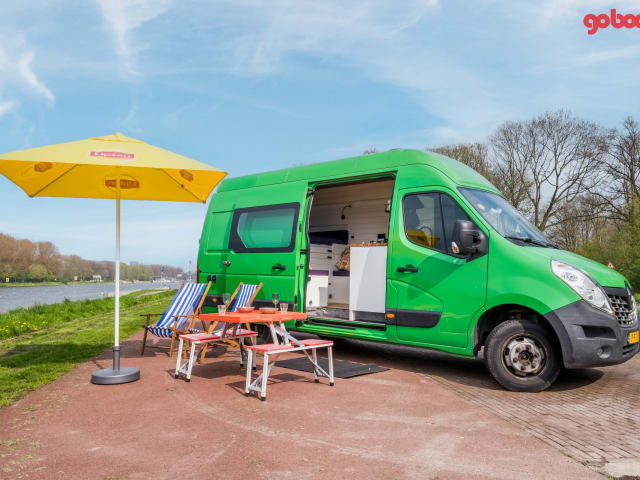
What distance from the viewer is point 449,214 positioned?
6121 millimetres

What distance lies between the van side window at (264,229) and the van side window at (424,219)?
74.2 inches

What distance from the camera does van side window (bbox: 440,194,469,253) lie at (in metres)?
6.04

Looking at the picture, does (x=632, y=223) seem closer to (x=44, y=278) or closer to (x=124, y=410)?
(x=124, y=410)

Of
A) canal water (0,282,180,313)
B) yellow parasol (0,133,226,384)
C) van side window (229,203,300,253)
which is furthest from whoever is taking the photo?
canal water (0,282,180,313)

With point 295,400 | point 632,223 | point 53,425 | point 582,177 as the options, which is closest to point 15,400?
point 53,425

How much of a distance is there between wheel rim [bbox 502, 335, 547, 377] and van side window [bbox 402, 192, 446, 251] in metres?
1.31

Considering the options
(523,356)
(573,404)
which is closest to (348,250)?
(523,356)

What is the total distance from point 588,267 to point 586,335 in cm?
74

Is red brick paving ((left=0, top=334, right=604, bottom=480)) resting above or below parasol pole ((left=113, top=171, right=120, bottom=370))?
below

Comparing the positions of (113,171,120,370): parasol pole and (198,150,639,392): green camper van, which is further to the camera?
(113,171,120,370): parasol pole

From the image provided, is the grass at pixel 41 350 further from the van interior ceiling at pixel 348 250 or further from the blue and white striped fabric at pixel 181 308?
the van interior ceiling at pixel 348 250

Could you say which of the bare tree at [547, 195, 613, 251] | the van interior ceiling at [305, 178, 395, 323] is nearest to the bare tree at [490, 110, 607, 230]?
the bare tree at [547, 195, 613, 251]

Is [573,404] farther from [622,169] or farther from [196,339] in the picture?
[622,169]

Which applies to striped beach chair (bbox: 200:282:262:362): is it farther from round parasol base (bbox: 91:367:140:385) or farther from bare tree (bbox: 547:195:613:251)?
bare tree (bbox: 547:195:613:251)
